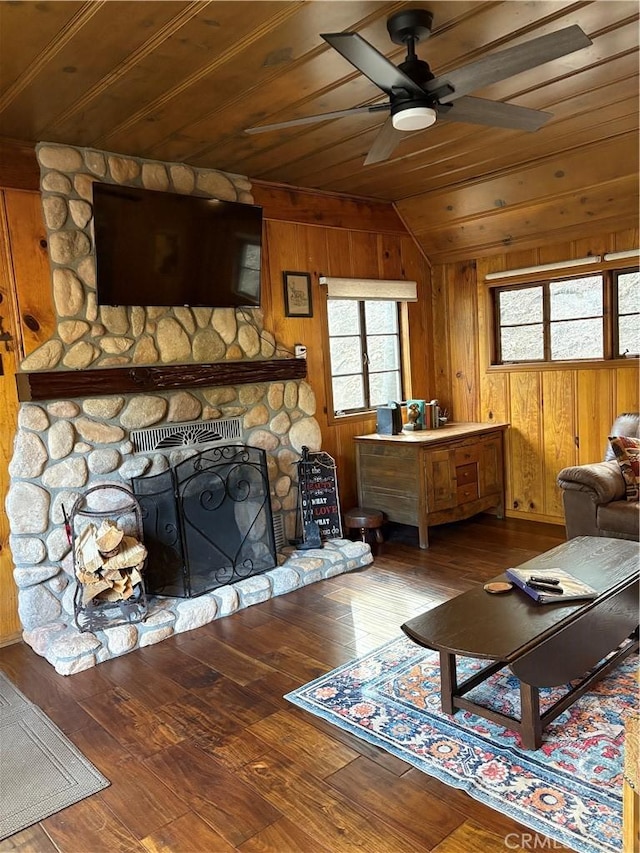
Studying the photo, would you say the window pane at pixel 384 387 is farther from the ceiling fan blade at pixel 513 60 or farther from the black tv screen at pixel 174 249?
the ceiling fan blade at pixel 513 60

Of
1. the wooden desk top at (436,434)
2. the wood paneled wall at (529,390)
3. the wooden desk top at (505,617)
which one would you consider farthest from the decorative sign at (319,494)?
the wooden desk top at (505,617)

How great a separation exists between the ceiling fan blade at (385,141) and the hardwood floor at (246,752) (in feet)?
7.37

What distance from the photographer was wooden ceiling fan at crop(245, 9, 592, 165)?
6.38 ft

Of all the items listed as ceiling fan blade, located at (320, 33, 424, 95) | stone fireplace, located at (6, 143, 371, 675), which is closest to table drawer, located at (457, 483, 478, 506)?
stone fireplace, located at (6, 143, 371, 675)

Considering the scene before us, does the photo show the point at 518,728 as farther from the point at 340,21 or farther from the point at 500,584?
the point at 340,21

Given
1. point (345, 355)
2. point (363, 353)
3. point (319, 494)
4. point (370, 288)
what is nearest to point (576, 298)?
point (370, 288)

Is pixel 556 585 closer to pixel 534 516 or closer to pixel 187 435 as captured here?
pixel 187 435

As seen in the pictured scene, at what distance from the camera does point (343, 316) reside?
4918 millimetres

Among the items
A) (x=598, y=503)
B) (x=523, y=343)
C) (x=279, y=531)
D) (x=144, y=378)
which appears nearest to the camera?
(x=144, y=378)

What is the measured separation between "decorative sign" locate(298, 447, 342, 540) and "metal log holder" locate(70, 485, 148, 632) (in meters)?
1.21

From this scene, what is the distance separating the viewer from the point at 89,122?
10.1 feet

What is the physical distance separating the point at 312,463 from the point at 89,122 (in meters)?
2.40

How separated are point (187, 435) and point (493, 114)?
240cm

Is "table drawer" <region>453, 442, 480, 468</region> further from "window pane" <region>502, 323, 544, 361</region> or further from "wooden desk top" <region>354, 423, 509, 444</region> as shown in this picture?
"window pane" <region>502, 323, 544, 361</region>
